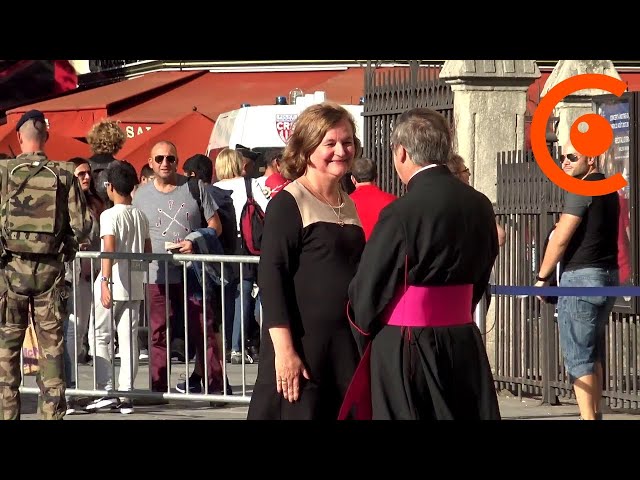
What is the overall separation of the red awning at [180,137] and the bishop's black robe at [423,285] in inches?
512

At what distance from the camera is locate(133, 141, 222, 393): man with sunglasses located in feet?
35.3

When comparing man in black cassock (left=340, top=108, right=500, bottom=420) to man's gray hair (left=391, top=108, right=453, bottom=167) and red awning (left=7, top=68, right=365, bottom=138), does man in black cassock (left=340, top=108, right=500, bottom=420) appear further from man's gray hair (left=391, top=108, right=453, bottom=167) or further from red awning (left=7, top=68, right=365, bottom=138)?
red awning (left=7, top=68, right=365, bottom=138)

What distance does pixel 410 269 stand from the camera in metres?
6.28

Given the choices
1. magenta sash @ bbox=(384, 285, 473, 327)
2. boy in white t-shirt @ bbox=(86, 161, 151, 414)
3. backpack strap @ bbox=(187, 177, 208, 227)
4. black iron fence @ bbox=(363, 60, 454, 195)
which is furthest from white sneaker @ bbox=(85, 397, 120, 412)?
magenta sash @ bbox=(384, 285, 473, 327)

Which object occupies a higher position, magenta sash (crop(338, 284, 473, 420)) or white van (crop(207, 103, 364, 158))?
white van (crop(207, 103, 364, 158))

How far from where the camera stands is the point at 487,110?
37.6 ft

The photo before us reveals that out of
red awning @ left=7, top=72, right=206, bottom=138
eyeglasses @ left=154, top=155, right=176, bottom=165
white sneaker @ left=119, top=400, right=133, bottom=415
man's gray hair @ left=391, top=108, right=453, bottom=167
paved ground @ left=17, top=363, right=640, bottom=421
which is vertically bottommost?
paved ground @ left=17, top=363, right=640, bottom=421

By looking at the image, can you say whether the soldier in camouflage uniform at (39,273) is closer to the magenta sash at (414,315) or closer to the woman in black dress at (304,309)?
the woman in black dress at (304,309)

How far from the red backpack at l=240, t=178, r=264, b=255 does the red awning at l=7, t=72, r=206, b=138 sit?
314 inches

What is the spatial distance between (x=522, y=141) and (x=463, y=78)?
690 mm

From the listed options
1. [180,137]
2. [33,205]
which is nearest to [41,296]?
[33,205]
